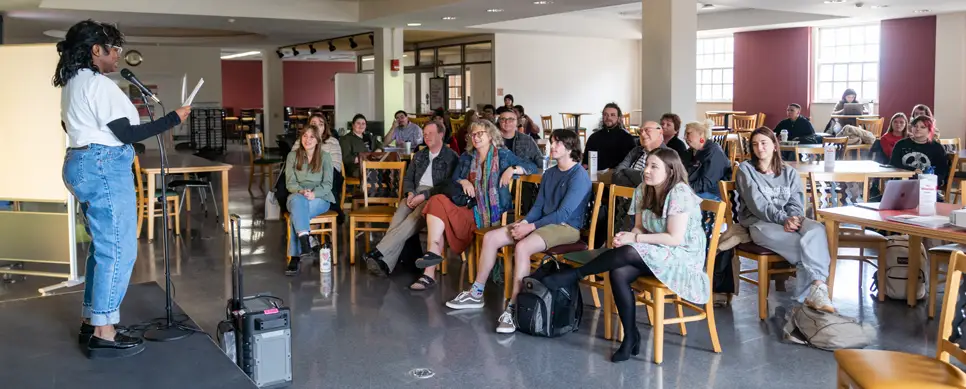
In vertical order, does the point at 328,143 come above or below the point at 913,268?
above

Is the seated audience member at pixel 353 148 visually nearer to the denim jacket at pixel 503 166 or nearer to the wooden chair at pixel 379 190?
the wooden chair at pixel 379 190

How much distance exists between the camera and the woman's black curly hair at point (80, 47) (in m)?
3.45

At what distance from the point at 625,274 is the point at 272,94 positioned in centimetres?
1633

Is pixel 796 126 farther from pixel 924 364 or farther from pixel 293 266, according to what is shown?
pixel 924 364

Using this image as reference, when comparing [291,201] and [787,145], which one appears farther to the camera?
[787,145]

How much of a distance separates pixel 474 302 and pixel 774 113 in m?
13.3

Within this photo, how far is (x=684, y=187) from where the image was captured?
4.03m

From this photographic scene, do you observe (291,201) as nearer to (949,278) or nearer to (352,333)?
(352,333)

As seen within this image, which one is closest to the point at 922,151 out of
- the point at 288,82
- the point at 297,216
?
the point at 297,216

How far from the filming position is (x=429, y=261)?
17.5 ft

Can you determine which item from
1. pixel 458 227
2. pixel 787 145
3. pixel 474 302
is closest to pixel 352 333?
pixel 474 302

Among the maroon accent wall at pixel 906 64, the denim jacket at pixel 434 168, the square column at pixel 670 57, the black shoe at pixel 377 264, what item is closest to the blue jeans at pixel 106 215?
the black shoe at pixel 377 264

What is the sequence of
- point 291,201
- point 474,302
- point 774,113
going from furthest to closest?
point 774,113
point 291,201
point 474,302

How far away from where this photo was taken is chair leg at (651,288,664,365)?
3916 millimetres
